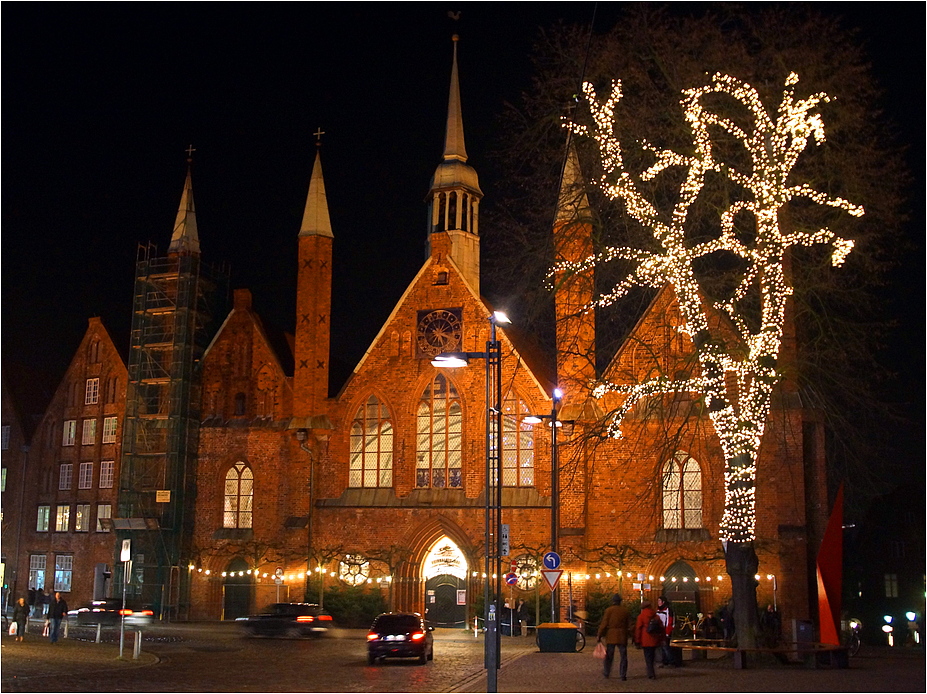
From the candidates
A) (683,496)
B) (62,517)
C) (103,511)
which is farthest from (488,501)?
(62,517)

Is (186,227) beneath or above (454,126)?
A: beneath

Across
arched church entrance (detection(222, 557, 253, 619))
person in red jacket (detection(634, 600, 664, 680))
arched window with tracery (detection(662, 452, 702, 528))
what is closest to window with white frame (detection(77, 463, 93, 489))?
arched church entrance (detection(222, 557, 253, 619))

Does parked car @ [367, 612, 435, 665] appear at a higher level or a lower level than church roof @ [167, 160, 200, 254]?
lower

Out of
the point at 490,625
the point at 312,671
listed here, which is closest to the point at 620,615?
the point at 490,625

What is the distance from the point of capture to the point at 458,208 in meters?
50.4

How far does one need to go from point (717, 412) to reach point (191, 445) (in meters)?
30.6

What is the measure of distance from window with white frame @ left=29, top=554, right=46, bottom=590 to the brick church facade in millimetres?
11548

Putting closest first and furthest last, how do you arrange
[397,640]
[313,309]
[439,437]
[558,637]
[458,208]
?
1. [397,640]
2. [558,637]
3. [439,437]
4. [313,309]
5. [458,208]

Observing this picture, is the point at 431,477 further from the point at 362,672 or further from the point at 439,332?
the point at 362,672

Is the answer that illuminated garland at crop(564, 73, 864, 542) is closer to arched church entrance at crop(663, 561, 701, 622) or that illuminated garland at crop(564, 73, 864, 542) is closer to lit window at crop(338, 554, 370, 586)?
arched church entrance at crop(663, 561, 701, 622)

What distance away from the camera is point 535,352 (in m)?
49.5

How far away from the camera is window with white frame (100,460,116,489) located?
173 feet

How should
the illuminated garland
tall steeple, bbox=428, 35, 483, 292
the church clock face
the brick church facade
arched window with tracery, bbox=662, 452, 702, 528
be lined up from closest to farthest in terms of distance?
the illuminated garland < the brick church facade < arched window with tracery, bbox=662, 452, 702, 528 < the church clock face < tall steeple, bbox=428, 35, 483, 292

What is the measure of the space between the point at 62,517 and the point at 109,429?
542cm
